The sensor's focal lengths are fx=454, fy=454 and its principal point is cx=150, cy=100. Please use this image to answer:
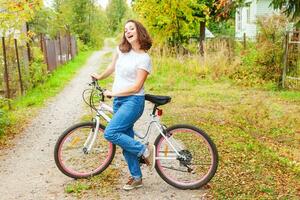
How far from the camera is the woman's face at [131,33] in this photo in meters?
4.94

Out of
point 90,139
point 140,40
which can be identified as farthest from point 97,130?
point 140,40

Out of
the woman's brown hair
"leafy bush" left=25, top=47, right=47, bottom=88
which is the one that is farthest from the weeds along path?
"leafy bush" left=25, top=47, right=47, bottom=88

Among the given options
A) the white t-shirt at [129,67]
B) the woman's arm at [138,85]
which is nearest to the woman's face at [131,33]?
the white t-shirt at [129,67]

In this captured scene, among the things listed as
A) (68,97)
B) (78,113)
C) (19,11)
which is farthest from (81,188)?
(68,97)

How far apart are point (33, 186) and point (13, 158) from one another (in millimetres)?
1477

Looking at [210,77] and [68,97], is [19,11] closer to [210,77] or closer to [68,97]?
[68,97]

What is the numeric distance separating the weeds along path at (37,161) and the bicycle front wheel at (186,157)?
1206 mm

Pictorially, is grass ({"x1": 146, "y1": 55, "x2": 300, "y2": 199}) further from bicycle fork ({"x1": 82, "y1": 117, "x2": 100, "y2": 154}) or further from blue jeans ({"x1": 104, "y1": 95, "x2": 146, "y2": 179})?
bicycle fork ({"x1": 82, "y1": 117, "x2": 100, "y2": 154})

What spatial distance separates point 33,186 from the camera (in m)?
5.52

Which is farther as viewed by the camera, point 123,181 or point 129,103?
point 123,181

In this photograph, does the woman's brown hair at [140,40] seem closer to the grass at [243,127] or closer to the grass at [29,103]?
the grass at [243,127]

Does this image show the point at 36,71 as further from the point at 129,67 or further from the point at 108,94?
the point at 129,67

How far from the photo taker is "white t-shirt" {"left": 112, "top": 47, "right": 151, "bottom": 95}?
4.89m

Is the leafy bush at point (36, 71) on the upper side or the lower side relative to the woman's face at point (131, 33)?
lower
